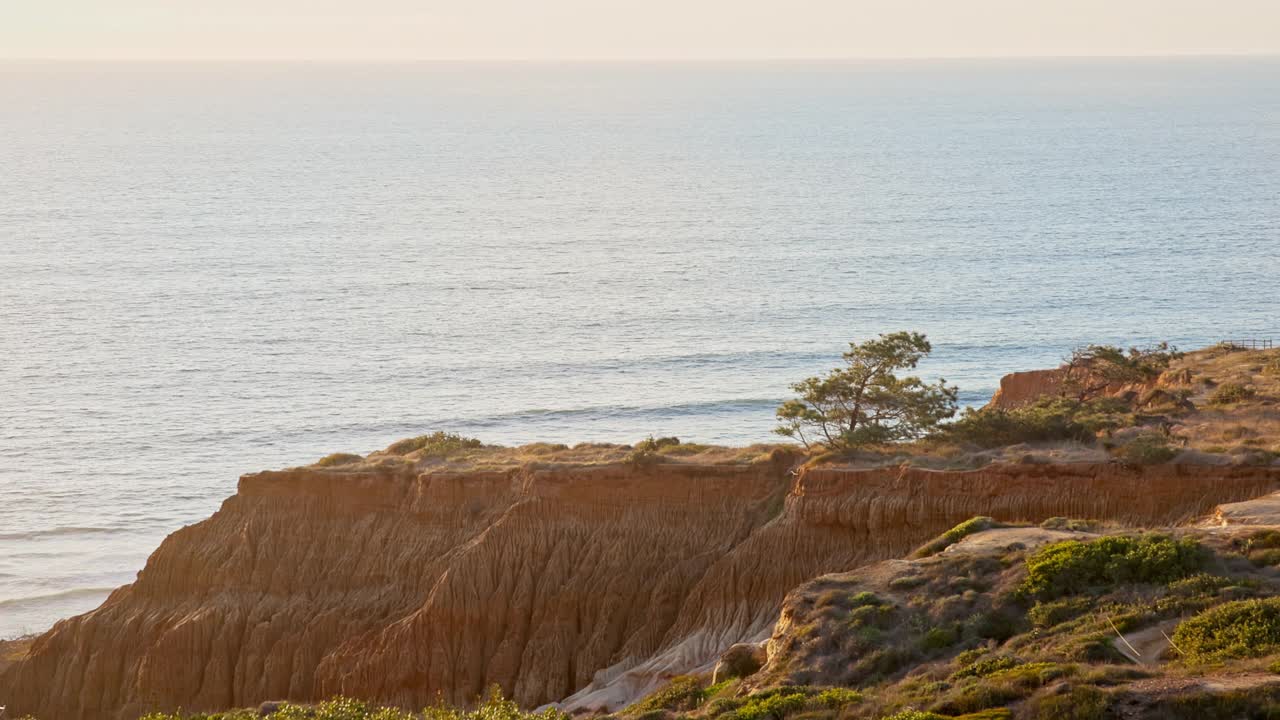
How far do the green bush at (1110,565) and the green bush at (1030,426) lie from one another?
12.6 meters

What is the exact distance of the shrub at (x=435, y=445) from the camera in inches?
1983

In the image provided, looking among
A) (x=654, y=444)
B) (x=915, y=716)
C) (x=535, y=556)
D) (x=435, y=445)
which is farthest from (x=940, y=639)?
(x=435, y=445)

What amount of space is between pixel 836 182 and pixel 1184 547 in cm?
16623

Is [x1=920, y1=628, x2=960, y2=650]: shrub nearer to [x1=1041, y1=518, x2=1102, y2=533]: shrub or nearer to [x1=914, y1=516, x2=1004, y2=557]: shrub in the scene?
[x1=914, y1=516, x2=1004, y2=557]: shrub

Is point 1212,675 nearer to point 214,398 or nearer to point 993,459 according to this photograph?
point 993,459

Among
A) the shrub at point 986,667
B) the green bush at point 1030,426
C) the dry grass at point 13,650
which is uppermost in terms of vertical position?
the green bush at point 1030,426

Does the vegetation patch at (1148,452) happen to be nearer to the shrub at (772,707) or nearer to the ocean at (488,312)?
the shrub at (772,707)

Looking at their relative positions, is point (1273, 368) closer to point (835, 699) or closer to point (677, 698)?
point (677, 698)

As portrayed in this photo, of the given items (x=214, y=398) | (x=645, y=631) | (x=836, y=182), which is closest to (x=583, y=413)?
(x=214, y=398)

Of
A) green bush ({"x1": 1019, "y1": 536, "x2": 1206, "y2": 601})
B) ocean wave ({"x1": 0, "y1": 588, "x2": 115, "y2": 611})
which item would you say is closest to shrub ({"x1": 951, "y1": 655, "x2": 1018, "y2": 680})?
green bush ({"x1": 1019, "y1": 536, "x2": 1206, "y2": 601})

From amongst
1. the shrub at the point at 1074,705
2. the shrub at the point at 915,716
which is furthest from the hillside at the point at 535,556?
the shrub at the point at 915,716

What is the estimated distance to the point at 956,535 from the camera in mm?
36656

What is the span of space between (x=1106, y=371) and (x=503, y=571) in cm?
2409

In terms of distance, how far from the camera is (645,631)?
4300cm
